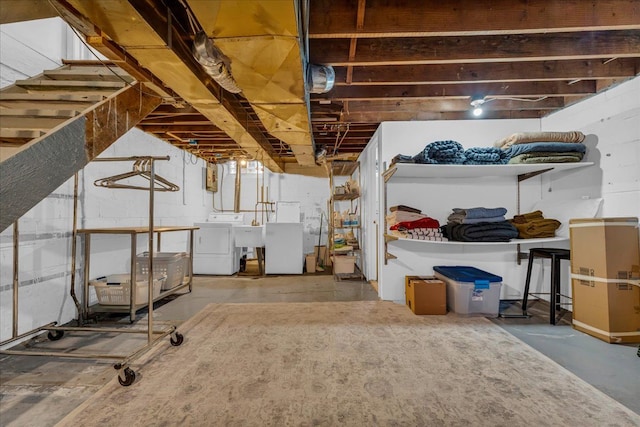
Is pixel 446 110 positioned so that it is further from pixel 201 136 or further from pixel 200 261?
pixel 200 261

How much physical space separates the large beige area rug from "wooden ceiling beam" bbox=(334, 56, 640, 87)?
2.23 m

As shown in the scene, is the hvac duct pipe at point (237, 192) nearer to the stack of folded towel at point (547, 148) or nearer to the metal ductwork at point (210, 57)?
the metal ductwork at point (210, 57)

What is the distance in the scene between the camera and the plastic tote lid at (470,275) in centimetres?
276

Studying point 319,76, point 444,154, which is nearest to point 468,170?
point 444,154

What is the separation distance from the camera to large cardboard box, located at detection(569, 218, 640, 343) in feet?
7.30

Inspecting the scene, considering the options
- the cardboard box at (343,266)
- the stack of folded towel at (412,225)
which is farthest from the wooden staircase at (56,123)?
the cardboard box at (343,266)

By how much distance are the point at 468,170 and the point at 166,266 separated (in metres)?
3.64

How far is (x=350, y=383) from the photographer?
65.7 inches

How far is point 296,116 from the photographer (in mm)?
2732

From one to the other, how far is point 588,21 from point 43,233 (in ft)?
14.6

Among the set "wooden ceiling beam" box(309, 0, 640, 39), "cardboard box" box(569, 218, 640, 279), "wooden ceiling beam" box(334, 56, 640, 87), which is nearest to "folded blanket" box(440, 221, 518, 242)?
"cardboard box" box(569, 218, 640, 279)

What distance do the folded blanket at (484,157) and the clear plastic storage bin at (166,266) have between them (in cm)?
356

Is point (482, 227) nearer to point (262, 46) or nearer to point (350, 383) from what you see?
point (350, 383)

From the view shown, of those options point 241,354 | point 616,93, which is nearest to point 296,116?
point 241,354
